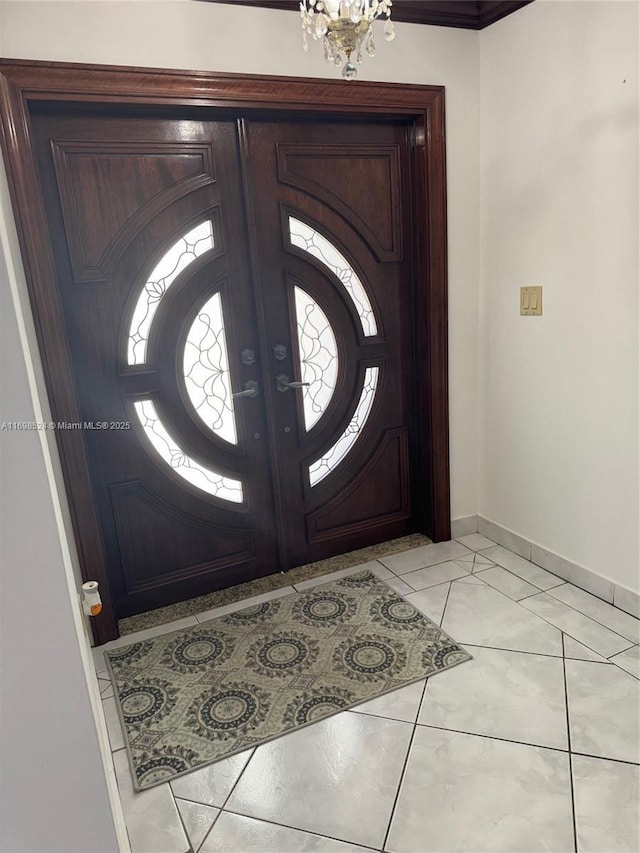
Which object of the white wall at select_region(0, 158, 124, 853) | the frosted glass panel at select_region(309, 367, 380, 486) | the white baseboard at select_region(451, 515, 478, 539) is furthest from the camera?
the white baseboard at select_region(451, 515, 478, 539)

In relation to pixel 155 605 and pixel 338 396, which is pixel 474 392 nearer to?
pixel 338 396

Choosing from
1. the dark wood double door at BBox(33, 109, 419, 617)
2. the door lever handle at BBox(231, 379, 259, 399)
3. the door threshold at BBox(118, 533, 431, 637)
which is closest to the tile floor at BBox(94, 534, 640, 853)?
the door threshold at BBox(118, 533, 431, 637)

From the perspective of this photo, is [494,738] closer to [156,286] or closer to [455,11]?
[156,286]

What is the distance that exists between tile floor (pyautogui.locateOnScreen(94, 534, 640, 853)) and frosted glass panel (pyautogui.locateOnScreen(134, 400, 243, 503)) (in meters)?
0.84

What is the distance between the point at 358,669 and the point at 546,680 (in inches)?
25.6

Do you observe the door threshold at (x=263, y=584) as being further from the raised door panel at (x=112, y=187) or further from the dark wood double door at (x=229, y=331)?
the raised door panel at (x=112, y=187)

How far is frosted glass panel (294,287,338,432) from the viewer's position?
8.51ft

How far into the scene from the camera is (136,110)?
2.11m

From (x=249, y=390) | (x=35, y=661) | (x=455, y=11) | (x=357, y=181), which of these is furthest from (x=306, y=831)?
(x=455, y=11)

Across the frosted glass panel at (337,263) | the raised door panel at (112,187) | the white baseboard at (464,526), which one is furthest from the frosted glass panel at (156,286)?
the white baseboard at (464,526)

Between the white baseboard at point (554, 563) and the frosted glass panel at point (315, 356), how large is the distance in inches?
39.6

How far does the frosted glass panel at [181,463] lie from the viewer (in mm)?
2381

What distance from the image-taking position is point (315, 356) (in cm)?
Answer: 265

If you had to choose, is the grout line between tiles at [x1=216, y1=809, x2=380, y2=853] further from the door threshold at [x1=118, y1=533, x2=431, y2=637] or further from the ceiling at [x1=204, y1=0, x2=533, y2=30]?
the ceiling at [x1=204, y1=0, x2=533, y2=30]
